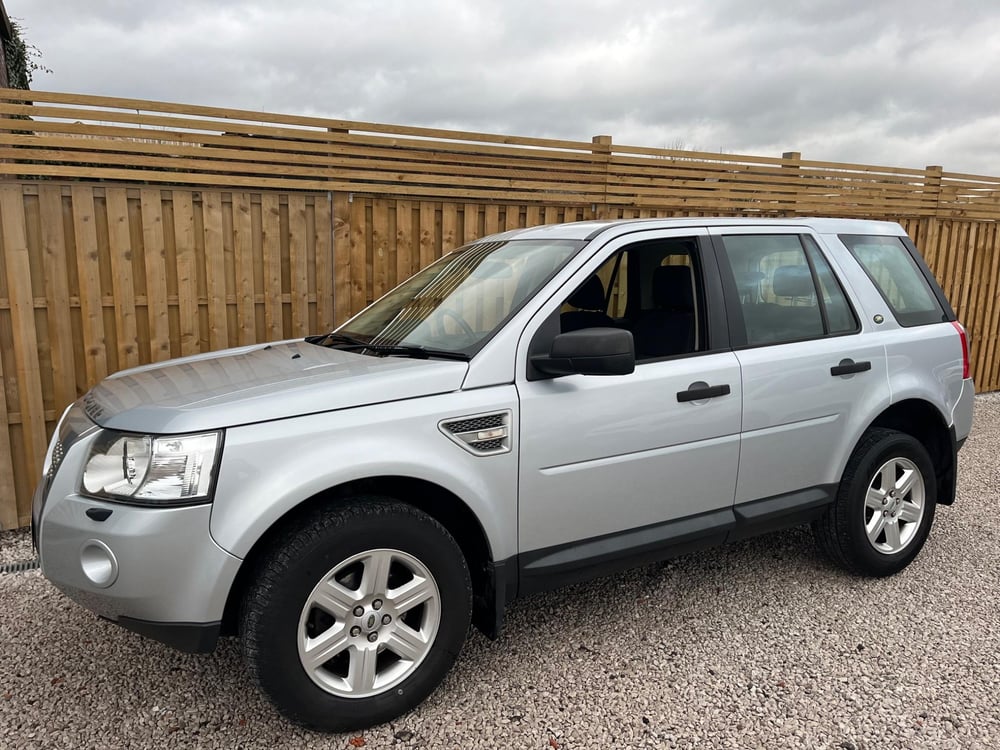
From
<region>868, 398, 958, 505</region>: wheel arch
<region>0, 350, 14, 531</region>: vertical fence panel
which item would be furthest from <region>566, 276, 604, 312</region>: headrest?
<region>0, 350, 14, 531</region>: vertical fence panel

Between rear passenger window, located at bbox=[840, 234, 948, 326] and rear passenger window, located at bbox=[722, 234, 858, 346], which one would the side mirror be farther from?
rear passenger window, located at bbox=[840, 234, 948, 326]

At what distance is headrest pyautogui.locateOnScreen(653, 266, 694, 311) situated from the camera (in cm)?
343

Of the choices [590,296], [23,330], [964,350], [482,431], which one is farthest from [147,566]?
[964,350]

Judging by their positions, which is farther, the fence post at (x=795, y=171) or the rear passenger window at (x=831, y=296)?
the fence post at (x=795, y=171)

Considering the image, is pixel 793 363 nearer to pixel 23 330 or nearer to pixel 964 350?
pixel 964 350

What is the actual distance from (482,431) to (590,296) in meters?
1.10

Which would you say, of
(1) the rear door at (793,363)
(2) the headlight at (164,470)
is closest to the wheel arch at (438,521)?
(2) the headlight at (164,470)

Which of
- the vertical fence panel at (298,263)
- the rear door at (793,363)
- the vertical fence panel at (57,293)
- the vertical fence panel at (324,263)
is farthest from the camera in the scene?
the vertical fence panel at (324,263)

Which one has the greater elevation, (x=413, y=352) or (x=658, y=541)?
(x=413, y=352)

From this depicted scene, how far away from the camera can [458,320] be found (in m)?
3.09

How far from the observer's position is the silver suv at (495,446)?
2.33 metres

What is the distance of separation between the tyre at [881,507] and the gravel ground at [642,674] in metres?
0.18

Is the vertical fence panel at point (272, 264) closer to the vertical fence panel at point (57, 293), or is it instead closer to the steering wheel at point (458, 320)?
the vertical fence panel at point (57, 293)

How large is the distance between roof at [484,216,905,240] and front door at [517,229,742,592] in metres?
0.07
